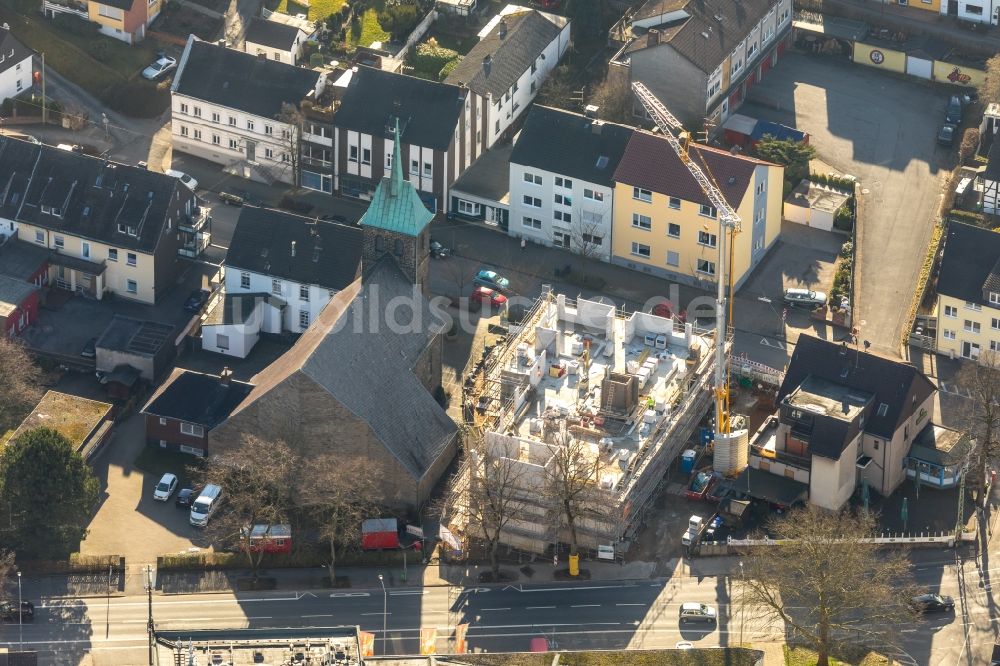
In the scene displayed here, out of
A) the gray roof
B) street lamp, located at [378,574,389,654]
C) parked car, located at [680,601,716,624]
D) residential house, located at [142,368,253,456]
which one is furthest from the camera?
residential house, located at [142,368,253,456]

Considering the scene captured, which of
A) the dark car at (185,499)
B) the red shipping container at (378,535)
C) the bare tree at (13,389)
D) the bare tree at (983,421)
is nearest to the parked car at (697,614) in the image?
the red shipping container at (378,535)

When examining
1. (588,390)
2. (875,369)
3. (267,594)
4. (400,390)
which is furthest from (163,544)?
(875,369)

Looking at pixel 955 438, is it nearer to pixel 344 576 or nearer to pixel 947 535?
pixel 947 535

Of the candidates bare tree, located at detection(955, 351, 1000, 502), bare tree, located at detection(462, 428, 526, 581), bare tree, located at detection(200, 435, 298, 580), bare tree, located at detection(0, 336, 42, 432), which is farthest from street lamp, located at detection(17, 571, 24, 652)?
bare tree, located at detection(955, 351, 1000, 502)

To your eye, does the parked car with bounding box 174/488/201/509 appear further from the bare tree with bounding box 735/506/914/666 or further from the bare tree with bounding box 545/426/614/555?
the bare tree with bounding box 735/506/914/666

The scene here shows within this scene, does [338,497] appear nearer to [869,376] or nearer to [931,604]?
[869,376]

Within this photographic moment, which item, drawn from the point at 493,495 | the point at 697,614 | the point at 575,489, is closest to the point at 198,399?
the point at 493,495
